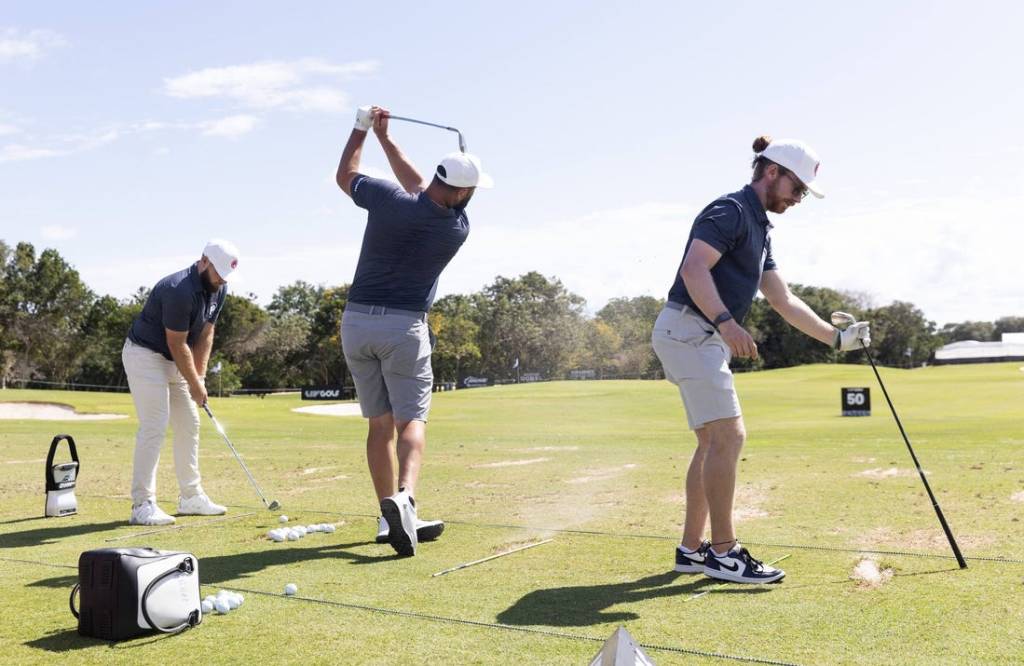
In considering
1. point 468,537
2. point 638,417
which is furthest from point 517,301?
point 468,537

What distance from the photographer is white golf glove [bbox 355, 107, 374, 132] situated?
682 cm

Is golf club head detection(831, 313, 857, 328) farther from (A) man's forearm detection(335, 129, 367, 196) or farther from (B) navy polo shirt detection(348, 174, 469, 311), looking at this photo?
(A) man's forearm detection(335, 129, 367, 196)

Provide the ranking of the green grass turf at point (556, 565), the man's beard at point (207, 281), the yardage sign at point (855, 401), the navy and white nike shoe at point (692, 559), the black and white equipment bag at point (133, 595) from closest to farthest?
the green grass turf at point (556, 565)
the black and white equipment bag at point (133, 595)
the navy and white nike shoe at point (692, 559)
the man's beard at point (207, 281)
the yardage sign at point (855, 401)

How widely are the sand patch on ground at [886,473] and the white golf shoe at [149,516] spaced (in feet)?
21.5

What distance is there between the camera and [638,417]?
118ft

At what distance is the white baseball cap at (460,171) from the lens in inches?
245

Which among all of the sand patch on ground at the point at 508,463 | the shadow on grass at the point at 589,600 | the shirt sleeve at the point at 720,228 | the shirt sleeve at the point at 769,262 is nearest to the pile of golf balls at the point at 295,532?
the shadow on grass at the point at 589,600

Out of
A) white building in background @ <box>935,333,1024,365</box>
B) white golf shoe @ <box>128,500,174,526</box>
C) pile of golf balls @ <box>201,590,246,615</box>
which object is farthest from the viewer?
white building in background @ <box>935,333,1024,365</box>

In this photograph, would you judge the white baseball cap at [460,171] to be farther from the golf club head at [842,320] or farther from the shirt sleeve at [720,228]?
the golf club head at [842,320]

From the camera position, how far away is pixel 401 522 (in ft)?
19.0

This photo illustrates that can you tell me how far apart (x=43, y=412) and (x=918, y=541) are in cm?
3618

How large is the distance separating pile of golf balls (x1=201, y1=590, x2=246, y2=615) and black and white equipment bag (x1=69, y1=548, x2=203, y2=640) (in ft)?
0.57

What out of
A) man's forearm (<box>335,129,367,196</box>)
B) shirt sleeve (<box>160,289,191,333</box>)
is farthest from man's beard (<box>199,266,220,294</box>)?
man's forearm (<box>335,129,367,196</box>)

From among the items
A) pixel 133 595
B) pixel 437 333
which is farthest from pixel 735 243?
pixel 437 333
